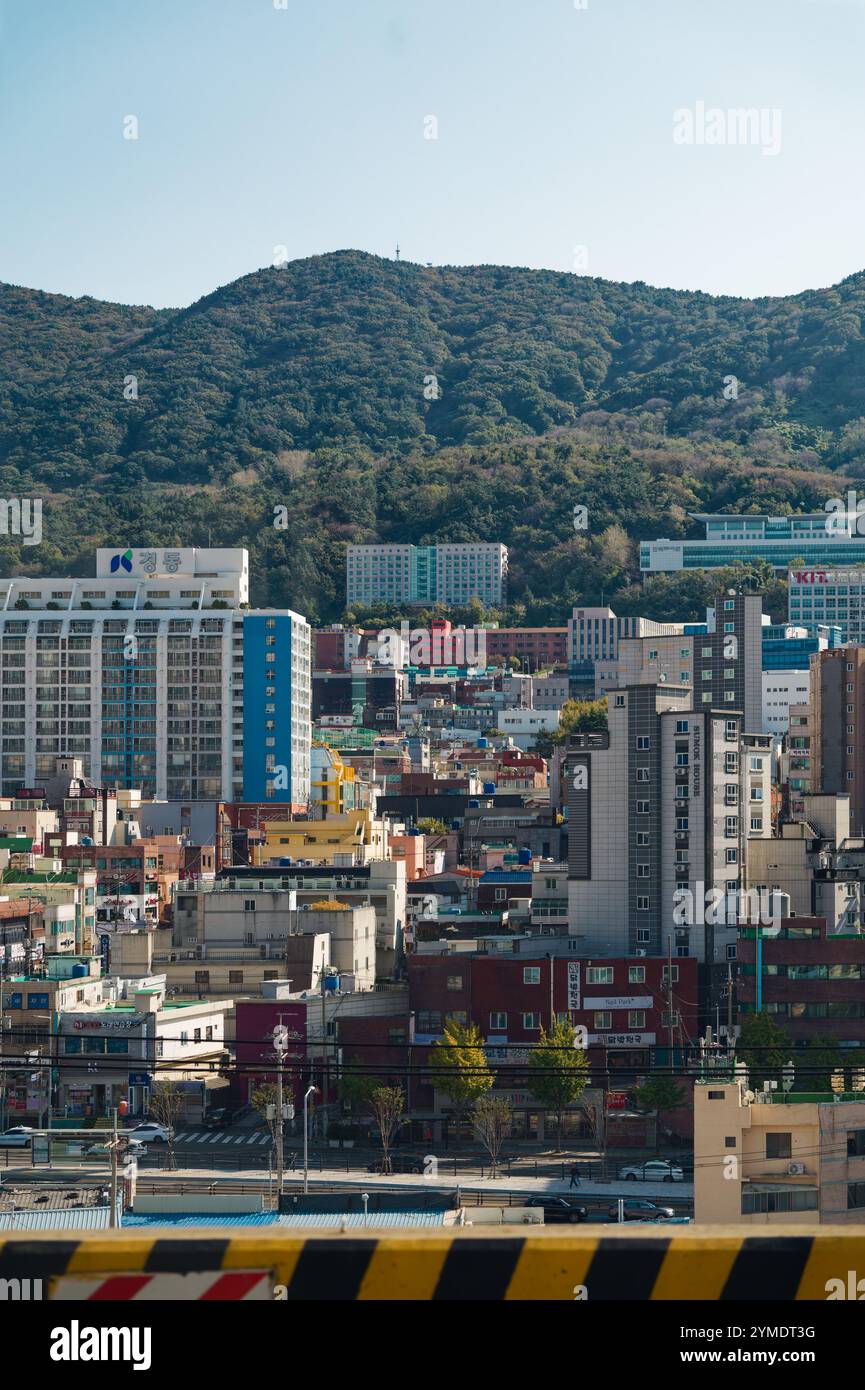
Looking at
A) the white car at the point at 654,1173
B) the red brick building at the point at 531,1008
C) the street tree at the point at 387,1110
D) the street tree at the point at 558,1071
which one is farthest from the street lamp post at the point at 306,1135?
the white car at the point at 654,1173

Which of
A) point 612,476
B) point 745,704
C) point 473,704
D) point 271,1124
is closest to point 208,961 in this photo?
point 271,1124

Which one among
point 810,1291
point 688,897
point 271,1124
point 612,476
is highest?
point 612,476

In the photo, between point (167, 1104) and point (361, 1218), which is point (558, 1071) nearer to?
point (167, 1104)

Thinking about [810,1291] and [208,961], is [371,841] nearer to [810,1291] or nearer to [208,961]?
[208,961]

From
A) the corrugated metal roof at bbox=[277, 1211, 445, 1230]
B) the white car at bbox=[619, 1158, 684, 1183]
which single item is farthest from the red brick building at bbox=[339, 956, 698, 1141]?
the corrugated metal roof at bbox=[277, 1211, 445, 1230]

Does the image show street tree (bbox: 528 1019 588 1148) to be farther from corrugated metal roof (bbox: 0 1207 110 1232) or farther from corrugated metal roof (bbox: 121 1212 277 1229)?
corrugated metal roof (bbox: 0 1207 110 1232)

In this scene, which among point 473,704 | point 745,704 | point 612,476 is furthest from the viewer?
point 612,476
